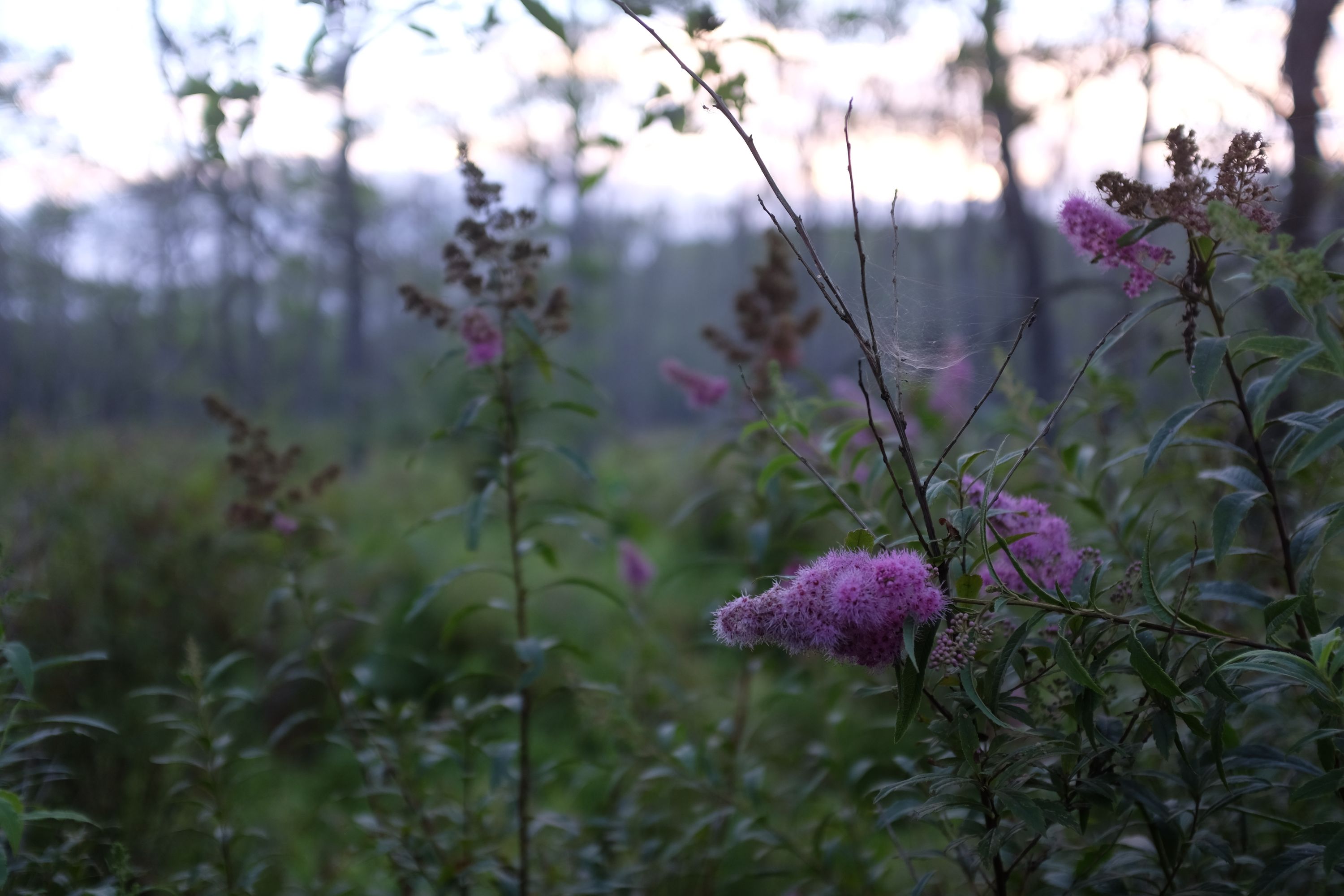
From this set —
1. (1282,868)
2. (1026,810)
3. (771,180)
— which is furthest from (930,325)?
(1282,868)

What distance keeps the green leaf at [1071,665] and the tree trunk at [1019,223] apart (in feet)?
12.6

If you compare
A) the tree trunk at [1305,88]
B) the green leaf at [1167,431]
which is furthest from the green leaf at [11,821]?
the tree trunk at [1305,88]

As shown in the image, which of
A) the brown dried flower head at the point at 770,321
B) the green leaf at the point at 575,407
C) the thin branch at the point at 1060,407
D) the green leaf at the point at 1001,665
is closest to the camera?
the thin branch at the point at 1060,407

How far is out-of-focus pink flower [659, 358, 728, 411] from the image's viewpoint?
254cm

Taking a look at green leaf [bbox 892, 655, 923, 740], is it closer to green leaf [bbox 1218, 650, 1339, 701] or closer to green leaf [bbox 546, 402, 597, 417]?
green leaf [bbox 1218, 650, 1339, 701]

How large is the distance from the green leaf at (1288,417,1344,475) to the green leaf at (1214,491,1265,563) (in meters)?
0.14

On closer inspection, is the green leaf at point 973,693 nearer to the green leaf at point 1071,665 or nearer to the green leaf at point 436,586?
the green leaf at point 1071,665

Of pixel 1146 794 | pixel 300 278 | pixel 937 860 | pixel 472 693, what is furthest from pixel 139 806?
pixel 300 278

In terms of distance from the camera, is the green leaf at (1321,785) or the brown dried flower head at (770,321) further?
the brown dried flower head at (770,321)

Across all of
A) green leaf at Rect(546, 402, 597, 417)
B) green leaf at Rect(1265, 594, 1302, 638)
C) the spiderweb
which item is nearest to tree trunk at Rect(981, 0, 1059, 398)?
the spiderweb

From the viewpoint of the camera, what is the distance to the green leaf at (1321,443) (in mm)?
747

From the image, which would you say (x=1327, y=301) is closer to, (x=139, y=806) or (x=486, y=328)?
(x=486, y=328)

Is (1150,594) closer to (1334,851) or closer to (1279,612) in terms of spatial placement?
(1279,612)

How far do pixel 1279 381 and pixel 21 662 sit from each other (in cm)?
147
